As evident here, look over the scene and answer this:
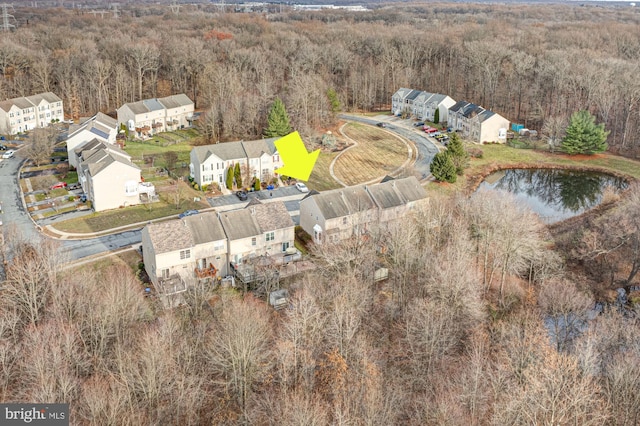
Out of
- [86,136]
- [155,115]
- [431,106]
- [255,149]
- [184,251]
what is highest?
[431,106]

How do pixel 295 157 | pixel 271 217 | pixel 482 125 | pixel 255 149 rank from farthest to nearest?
pixel 482 125
pixel 295 157
pixel 255 149
pixel 271 217

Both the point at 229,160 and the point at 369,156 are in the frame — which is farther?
the point at 369,156

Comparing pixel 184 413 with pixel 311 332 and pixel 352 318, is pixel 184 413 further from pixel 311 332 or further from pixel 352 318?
pixel 352 318

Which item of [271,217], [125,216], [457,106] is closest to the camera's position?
[271,217]

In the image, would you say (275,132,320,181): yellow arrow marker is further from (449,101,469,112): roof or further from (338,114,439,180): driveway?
(449,101,469,112): roof

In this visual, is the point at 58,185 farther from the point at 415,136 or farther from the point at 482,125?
the point at 482,125

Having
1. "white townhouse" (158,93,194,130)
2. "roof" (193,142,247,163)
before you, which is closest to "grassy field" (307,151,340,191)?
"roof" (193,142,247,163)

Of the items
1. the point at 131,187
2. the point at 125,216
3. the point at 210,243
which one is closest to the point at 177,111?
the point at 131,187
